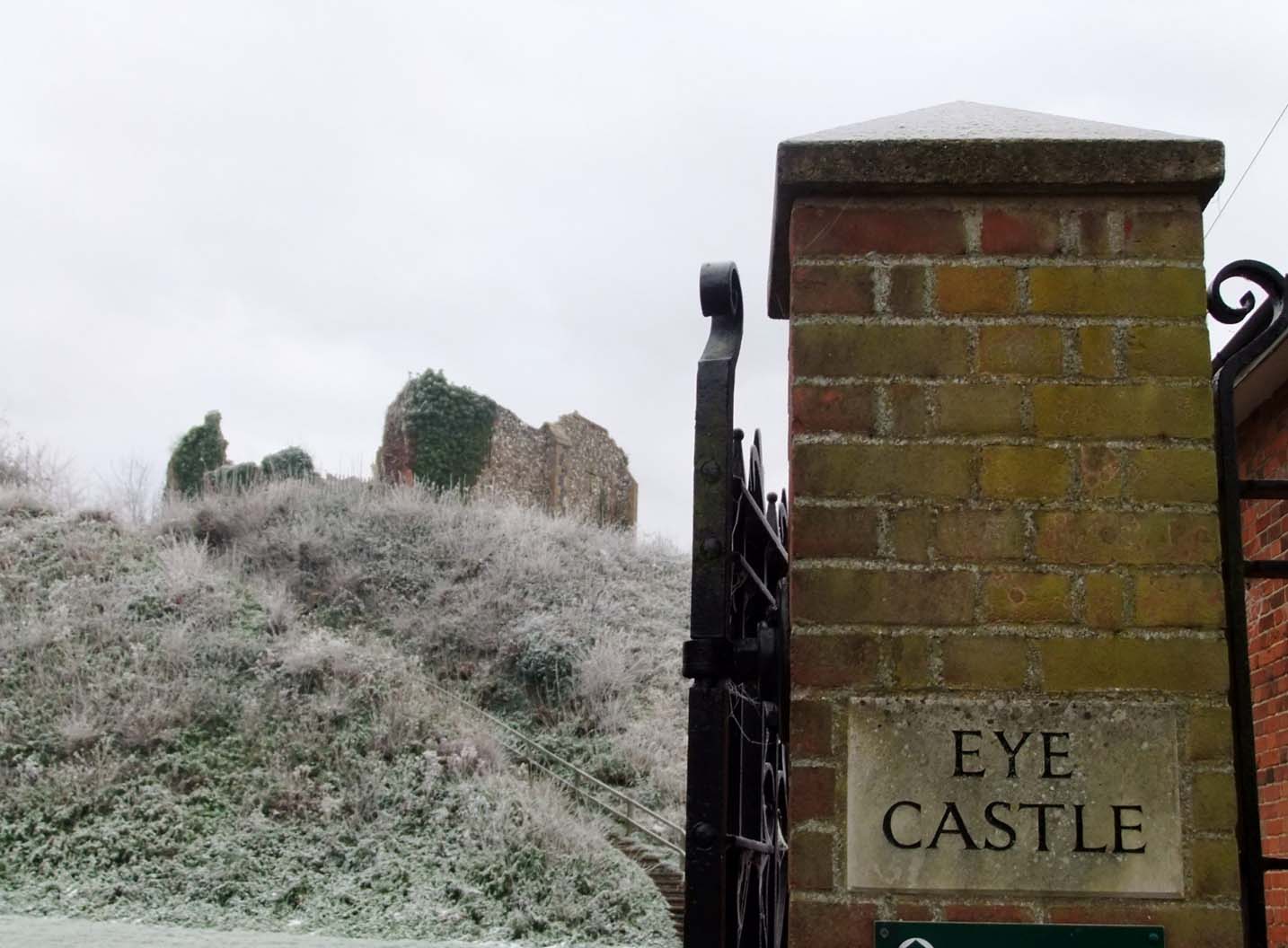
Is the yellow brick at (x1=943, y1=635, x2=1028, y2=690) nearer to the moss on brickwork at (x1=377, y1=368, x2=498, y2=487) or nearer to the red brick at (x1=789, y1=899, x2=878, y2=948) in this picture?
the red brick at (x1=789, y1=899, x2=878, y2=948)

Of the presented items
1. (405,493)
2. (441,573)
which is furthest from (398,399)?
(441,573)

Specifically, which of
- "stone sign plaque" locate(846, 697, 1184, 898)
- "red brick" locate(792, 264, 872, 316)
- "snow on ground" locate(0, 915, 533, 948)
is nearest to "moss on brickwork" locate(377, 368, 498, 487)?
"snow on ground" locate(0, 915, 533, 948)

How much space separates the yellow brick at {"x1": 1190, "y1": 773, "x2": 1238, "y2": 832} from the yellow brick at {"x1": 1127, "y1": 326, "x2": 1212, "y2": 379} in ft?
1.85

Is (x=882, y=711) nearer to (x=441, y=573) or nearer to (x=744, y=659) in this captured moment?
(x=744, y=659)

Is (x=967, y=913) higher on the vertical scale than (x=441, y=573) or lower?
lower

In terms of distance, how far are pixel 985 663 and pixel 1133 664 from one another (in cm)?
20

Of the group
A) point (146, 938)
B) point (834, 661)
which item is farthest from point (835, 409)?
point (146, 938)

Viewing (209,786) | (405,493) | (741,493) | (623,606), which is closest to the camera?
(741,493)

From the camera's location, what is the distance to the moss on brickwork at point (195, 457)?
2495 cm

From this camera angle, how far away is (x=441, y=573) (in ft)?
59.1

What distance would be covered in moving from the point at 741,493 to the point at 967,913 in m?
0.72

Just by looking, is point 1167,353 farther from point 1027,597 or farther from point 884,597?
point 884,597

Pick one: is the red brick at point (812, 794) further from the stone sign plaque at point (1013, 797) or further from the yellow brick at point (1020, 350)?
the yellow brick at point (1020, 350)

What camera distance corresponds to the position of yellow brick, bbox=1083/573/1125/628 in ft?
5.91
